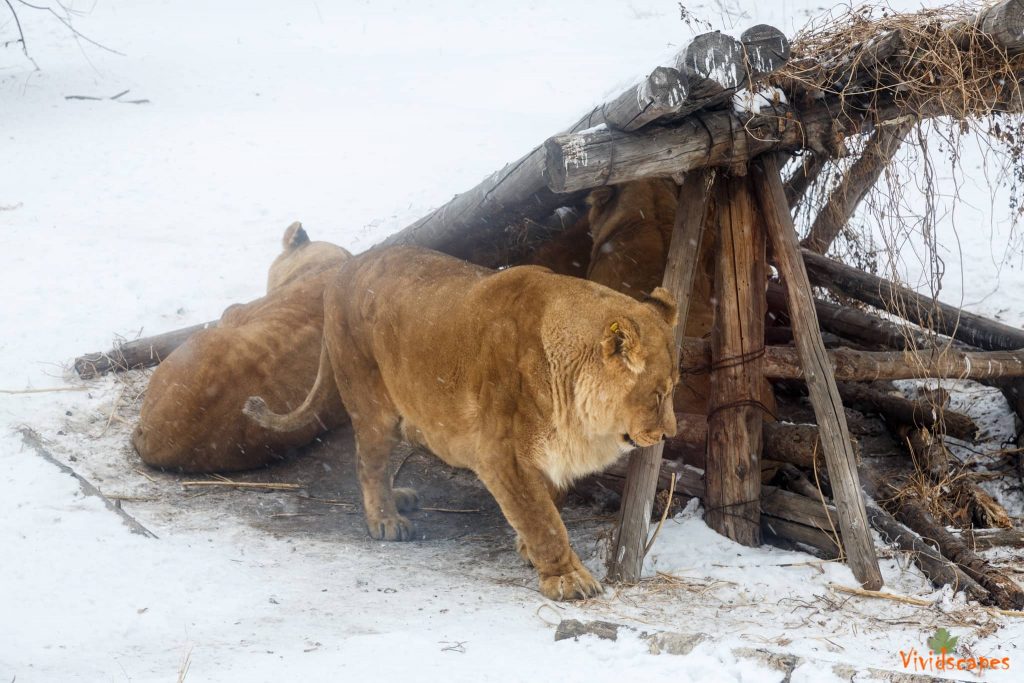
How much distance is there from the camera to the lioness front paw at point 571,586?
16.3 ft

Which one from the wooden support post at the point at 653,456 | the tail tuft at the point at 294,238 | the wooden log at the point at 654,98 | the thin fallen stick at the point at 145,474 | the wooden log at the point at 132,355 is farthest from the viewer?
the tail tuft at the point at 294,238

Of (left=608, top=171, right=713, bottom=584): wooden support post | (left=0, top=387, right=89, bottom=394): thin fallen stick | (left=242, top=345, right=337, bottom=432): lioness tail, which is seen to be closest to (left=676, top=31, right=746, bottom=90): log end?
(left=608, top=171, right=713, bottom=584): wooden support post

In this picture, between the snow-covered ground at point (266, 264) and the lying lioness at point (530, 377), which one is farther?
the lying lioness at point (530, 377)

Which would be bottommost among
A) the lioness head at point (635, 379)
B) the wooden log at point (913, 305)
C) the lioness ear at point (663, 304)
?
the lioness head at point (635, 379)

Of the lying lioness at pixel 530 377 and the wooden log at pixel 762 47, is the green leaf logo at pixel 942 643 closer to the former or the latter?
the lying lioness at pixel 530 377

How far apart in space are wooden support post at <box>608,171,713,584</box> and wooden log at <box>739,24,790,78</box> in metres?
0.91

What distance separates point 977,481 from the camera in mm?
6668

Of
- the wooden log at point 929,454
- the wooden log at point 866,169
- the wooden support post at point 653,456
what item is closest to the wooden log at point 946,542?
the wooden log at point 929,454

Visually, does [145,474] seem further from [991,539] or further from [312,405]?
[991,539]

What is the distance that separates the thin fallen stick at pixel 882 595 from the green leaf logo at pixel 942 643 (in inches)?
24.3

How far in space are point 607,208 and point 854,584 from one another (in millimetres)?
3403

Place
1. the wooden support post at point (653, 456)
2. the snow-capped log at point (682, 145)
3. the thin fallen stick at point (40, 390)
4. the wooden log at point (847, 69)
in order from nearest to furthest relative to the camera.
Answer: the snow-capped log at point (682, 145) < the wooden log at point (847, 69) < the wooden support post at point (653, 456) < the thin fallen stick at point (40, 390)

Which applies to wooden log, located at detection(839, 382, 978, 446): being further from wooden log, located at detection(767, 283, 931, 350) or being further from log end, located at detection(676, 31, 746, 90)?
log end, located at detection(676, 31, 746, 90)

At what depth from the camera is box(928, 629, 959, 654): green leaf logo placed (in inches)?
163
